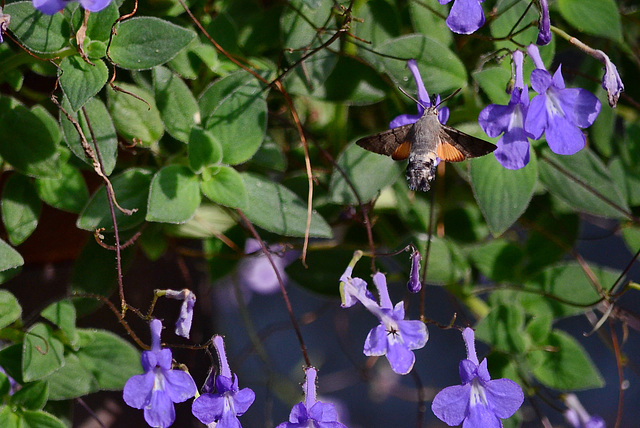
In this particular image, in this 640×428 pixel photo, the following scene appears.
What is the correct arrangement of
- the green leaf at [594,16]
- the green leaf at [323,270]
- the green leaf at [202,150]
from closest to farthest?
the green leaf at [202,150] < the green leaf at [594,16] < the green leaf at [323,270]

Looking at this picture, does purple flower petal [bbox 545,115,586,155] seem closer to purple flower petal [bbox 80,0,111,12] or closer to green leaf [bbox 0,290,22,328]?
purple flower petal [bbox 80,0,111,12]

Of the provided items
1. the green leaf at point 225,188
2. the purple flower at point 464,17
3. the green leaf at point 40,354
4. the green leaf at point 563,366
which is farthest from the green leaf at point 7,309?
the green leaf at point 563,366

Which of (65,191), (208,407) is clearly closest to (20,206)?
(65,191)

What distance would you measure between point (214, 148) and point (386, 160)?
22 centimetres

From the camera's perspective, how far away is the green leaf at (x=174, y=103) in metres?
0.74

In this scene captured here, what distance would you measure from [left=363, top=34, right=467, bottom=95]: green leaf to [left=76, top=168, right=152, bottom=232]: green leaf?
31cm

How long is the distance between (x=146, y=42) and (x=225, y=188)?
0.18 meters

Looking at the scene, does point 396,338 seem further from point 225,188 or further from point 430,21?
point 430,21

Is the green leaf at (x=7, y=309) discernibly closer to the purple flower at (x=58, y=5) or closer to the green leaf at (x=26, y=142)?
the green leaf at (x=26, y=142)

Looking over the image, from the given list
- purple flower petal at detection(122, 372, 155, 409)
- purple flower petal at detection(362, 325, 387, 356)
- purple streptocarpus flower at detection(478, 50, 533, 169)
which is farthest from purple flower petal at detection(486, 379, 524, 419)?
purple flower petal at detection(122, 372, 155, 409)

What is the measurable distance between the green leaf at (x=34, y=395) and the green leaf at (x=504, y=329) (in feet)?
1.70

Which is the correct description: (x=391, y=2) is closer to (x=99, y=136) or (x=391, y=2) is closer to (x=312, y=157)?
(x=312, y=157)

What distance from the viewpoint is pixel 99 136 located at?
698 millimetres

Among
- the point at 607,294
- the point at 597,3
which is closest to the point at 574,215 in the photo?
the point at 607,294
